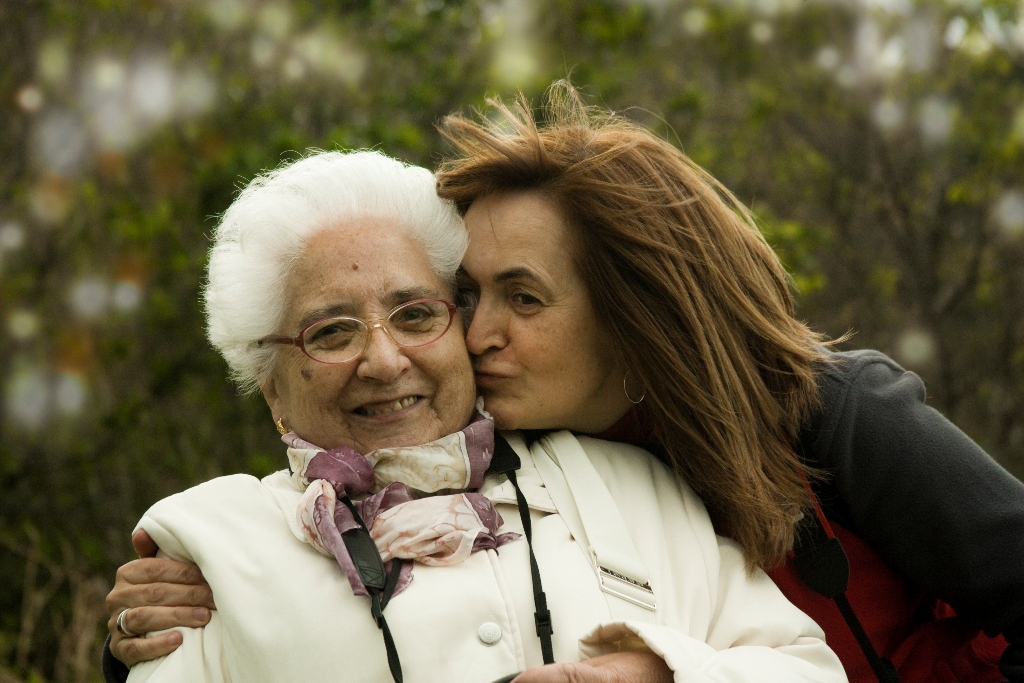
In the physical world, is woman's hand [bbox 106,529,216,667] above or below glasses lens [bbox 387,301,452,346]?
below

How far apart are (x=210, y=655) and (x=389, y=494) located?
1.86 ft

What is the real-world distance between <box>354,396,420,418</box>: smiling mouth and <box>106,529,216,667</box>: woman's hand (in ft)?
1.90

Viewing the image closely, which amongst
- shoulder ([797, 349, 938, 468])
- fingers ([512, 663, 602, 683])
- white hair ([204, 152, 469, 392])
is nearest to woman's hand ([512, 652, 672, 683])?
fingers ([512, 663, 602, 683])

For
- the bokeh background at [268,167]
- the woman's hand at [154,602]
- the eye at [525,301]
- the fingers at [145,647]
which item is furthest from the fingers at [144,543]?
the bokeh background at [268,167]

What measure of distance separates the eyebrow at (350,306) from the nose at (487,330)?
0.51 ft

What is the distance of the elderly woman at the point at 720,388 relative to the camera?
250cm

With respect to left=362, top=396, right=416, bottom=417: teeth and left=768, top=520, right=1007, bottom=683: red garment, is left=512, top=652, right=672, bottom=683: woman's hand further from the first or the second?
left=362, top=396, right=416, bottom=417: teeth

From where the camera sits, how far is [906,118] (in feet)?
23.3

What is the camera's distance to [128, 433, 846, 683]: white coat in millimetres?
2217

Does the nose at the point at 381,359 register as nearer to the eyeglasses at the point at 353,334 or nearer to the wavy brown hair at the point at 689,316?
the eyeglasses at the point at 353,334

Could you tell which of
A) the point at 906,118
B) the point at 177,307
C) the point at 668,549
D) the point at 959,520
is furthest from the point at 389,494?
the point at 906,118

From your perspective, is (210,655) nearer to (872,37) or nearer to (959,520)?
(959,520)

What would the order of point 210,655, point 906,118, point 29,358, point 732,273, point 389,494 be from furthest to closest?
point 906,118
point 29,358
point 732,273
point 389,494
point 210,655

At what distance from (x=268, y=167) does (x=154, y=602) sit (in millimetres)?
3460
